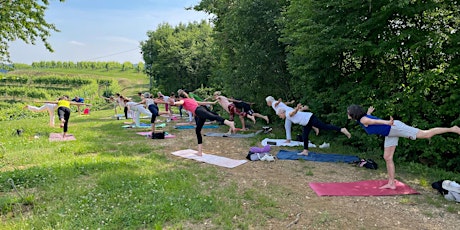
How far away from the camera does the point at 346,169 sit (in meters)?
7.43

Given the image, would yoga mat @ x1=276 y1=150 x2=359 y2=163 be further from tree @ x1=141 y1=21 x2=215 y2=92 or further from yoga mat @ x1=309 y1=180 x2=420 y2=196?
tree @ x1=141 y1=21 x2=215 y2=92

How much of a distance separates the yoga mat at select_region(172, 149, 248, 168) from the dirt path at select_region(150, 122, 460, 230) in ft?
0.83

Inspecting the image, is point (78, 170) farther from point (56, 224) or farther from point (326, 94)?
point (326, 94)

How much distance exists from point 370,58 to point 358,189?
500 cm

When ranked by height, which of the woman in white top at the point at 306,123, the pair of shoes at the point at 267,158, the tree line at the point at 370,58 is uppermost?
the tree line at the point at 370,58

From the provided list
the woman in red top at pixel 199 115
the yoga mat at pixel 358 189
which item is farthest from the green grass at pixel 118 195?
the yoga mat at pixel 358 189

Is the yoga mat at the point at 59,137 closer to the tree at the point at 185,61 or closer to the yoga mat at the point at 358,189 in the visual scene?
the yoga mat at the point at 358,189

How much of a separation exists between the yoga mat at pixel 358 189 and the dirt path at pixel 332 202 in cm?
15

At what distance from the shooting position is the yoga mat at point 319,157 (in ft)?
27.0

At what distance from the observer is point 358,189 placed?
5.96m

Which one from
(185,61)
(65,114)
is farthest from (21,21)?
(185,61)

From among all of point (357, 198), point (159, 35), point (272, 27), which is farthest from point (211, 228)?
point (159, 35)

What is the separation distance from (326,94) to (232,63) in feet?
22.3

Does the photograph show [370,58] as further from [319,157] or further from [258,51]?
[258,51]
